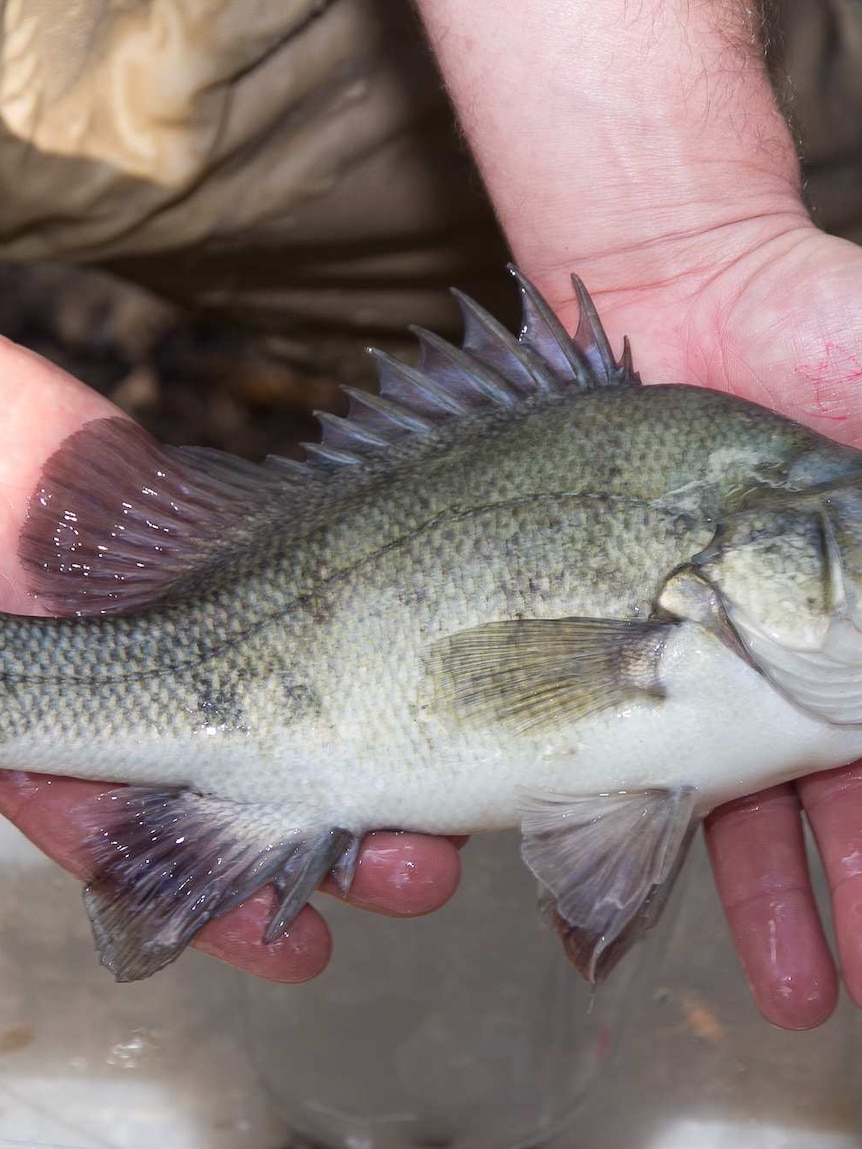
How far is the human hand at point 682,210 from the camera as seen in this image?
2.50 meters

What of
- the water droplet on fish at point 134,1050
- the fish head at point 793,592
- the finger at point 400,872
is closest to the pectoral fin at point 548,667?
the fish head at point 793,592

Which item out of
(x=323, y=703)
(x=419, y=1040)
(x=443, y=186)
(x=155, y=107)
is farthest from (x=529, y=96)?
(x=419, y=1040)

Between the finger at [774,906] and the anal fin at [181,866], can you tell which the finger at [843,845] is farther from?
the anal fin at [181,866]

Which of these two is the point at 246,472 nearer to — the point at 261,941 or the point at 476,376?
the point at 476,376

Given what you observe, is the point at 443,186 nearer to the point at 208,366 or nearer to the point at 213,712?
the point at 208,366

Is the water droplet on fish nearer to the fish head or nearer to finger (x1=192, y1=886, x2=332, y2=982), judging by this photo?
finger (x1=192, y1=886, x2=332, y2=982)

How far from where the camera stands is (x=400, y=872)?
94.6 inches

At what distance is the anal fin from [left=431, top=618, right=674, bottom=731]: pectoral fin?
17.5 inches

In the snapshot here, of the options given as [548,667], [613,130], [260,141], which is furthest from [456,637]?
[260,141]

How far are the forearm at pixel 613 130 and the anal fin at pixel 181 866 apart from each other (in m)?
1.51

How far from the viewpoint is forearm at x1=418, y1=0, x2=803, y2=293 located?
9.10 ft

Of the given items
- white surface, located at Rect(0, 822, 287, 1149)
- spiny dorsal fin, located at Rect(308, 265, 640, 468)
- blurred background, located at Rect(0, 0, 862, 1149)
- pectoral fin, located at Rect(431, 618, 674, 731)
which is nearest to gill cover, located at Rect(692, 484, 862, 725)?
pectoral fin, located at Rect(431, 618, 674, 731)

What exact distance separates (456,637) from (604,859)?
1.62ft

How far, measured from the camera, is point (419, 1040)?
3.72m
